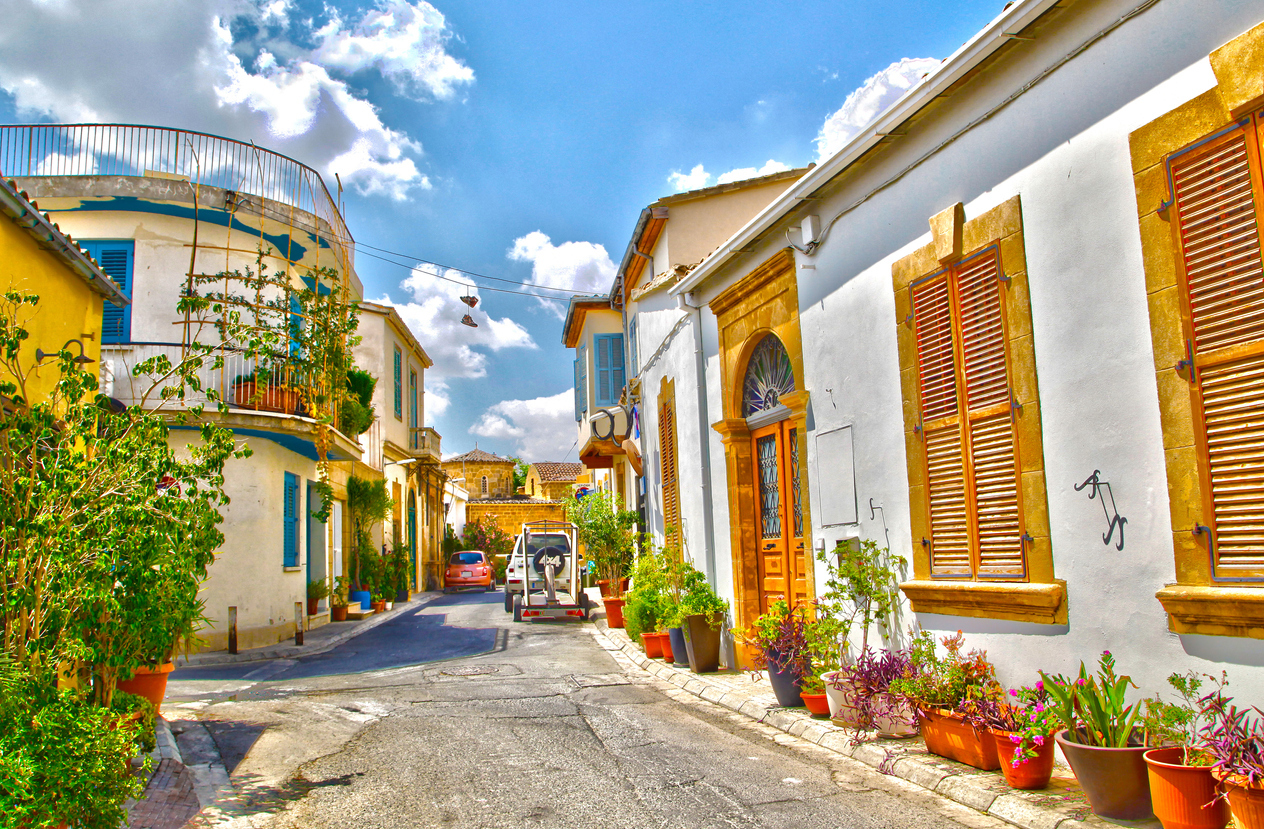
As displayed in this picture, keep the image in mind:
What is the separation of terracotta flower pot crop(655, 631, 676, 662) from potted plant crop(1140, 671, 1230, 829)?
7.11 metres

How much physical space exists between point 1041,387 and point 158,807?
5682mm

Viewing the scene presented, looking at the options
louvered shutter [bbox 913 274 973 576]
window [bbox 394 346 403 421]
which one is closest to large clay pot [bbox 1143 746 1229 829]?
louvered shutter [bbox 913 274 973 576]

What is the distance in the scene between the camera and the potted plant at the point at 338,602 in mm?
18078

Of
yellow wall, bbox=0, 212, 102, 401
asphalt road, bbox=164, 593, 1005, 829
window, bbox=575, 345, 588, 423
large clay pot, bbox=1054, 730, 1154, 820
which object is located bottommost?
asphalt road, bbox=164, 593, 1005, 829

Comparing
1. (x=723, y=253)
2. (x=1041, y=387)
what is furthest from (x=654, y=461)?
(x=1041, y=387)

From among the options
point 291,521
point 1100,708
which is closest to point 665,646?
point 1100,708

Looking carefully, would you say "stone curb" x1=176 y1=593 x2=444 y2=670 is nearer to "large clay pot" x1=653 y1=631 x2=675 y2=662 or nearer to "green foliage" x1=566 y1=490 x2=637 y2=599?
"green foliage" x1=566 y1=490 x2=637 y2=599

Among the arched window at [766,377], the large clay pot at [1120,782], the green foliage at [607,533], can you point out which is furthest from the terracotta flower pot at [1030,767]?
the green foliage at [607,533]

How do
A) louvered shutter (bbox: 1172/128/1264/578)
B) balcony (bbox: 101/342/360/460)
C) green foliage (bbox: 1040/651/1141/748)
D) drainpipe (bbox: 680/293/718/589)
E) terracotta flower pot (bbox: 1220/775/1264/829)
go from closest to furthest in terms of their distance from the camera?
terracotta flower pot (bbox: 1220/775/1264/829), louvered shutter (bbox: 1172/128/1264/578), green foliage (bbox: 1040/651/1141/748), drainpipe (bbox: 680/293/718/589), balcony (bbox: 101/342/360/460)

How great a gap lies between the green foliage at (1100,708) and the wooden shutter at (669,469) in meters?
7.49

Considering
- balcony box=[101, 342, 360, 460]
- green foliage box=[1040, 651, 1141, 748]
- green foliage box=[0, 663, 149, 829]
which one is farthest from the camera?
balcony box=[101, 342, 360, 460]

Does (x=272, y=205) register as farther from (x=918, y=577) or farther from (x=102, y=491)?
(x=918, y=577)

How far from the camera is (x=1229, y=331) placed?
4059mm

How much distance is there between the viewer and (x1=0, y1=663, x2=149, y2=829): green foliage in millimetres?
3664
